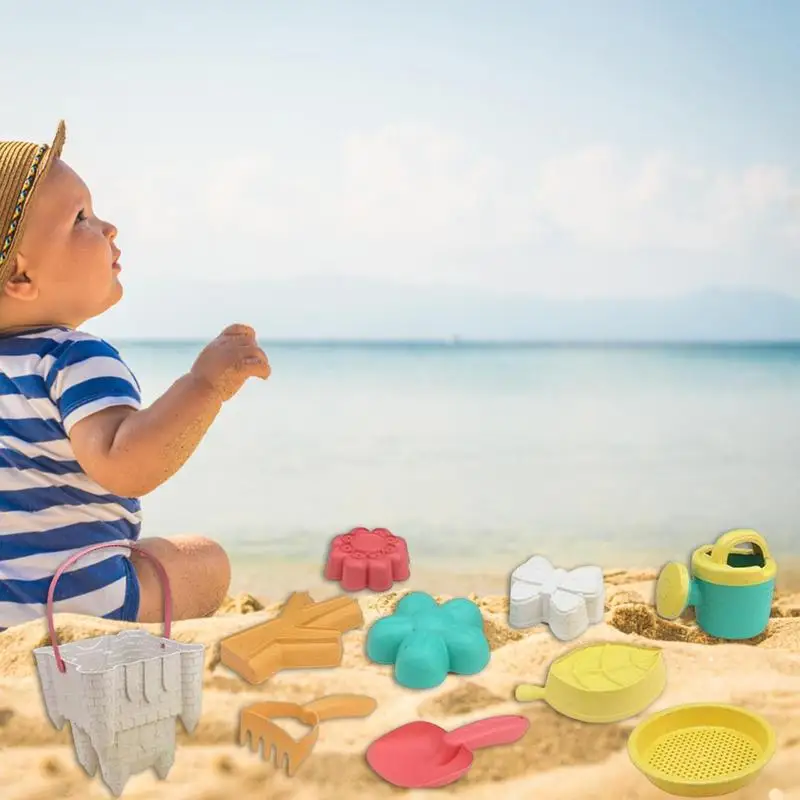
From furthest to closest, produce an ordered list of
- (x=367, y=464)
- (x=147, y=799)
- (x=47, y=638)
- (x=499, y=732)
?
1. (x=367, y=464)
2. (x=47, y=638)
3. (x=499, y=732)
4. (x=147, y=799)

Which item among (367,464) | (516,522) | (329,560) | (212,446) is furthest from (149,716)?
(212,446)

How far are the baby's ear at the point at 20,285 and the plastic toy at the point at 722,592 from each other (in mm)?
1108

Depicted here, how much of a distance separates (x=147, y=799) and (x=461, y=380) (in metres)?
6.37

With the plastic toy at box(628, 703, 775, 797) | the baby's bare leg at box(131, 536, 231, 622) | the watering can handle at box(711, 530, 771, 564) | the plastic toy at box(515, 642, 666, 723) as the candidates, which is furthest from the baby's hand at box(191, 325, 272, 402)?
the watering can handle at box(711, 530, 771, 564)

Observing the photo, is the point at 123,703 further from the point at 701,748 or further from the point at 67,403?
the point at 701,748

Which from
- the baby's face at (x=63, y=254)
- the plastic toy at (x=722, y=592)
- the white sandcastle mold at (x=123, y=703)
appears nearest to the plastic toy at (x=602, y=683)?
the plastic toy at (x=722, y=592)

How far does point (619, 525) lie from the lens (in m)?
2.74

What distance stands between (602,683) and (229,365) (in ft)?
2.18

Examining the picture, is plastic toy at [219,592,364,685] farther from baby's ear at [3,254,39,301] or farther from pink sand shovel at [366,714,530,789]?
baby's ear at [3,254,39,301]

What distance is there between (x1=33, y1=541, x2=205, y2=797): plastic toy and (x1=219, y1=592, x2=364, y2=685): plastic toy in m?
0.24

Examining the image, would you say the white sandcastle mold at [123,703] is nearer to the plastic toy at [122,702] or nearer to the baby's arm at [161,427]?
the plastic toy at [122,702]

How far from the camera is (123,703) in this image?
1.16 meters

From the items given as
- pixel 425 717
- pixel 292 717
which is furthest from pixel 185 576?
pixel 425 717

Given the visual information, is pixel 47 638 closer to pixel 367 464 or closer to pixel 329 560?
pixel 329 560
